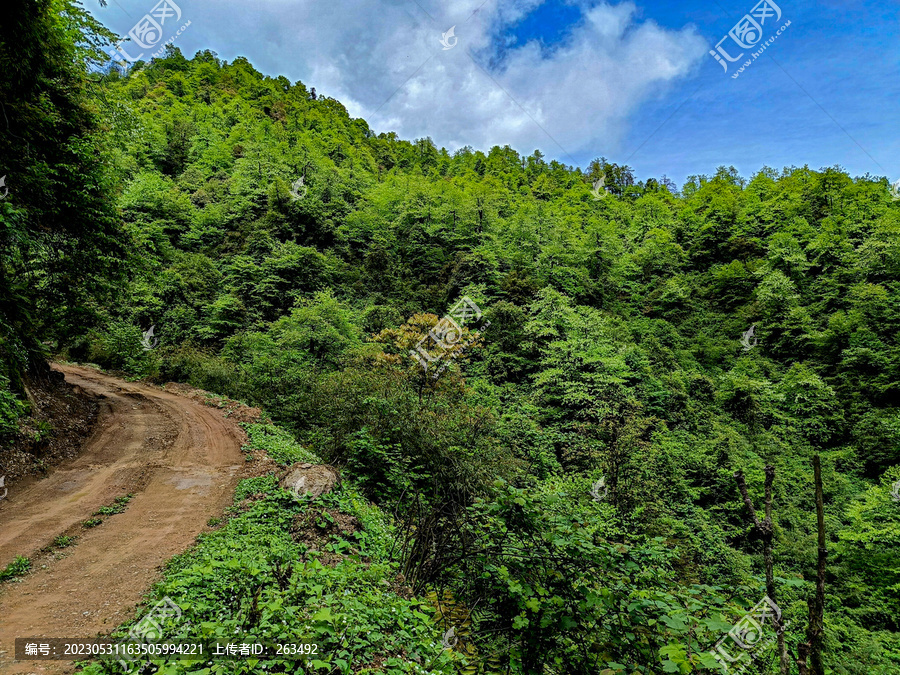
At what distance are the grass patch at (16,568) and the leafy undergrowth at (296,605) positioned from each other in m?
1.64

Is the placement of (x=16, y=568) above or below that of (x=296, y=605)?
below

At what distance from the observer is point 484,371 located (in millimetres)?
19172

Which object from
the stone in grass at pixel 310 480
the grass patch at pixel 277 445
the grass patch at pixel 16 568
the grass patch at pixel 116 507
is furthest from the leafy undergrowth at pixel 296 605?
the grass patch at pixel 277 445

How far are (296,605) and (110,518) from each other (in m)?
5.21

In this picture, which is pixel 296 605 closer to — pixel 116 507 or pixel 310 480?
pixel 310 480

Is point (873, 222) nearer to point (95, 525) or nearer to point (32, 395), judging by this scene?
point (95, 525)

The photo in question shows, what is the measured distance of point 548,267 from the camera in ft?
80.8

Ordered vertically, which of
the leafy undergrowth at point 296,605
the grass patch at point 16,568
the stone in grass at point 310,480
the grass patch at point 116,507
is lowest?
the grass patch at point 16,568

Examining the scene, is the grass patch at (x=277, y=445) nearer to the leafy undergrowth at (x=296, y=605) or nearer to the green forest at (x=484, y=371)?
the green forest at (x=484, y=371)

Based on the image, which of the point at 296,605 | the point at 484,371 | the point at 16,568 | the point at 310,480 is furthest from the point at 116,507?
the point at 484,371

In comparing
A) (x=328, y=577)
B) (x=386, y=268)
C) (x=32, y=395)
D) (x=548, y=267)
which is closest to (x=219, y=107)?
(x=386, y=268)

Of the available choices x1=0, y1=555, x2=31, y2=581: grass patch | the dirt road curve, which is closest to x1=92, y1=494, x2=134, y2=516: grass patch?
the dirt road curve

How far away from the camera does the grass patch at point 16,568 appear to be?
457 centimetres

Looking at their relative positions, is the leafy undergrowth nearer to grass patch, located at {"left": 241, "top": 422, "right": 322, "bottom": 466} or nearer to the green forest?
the green forest
